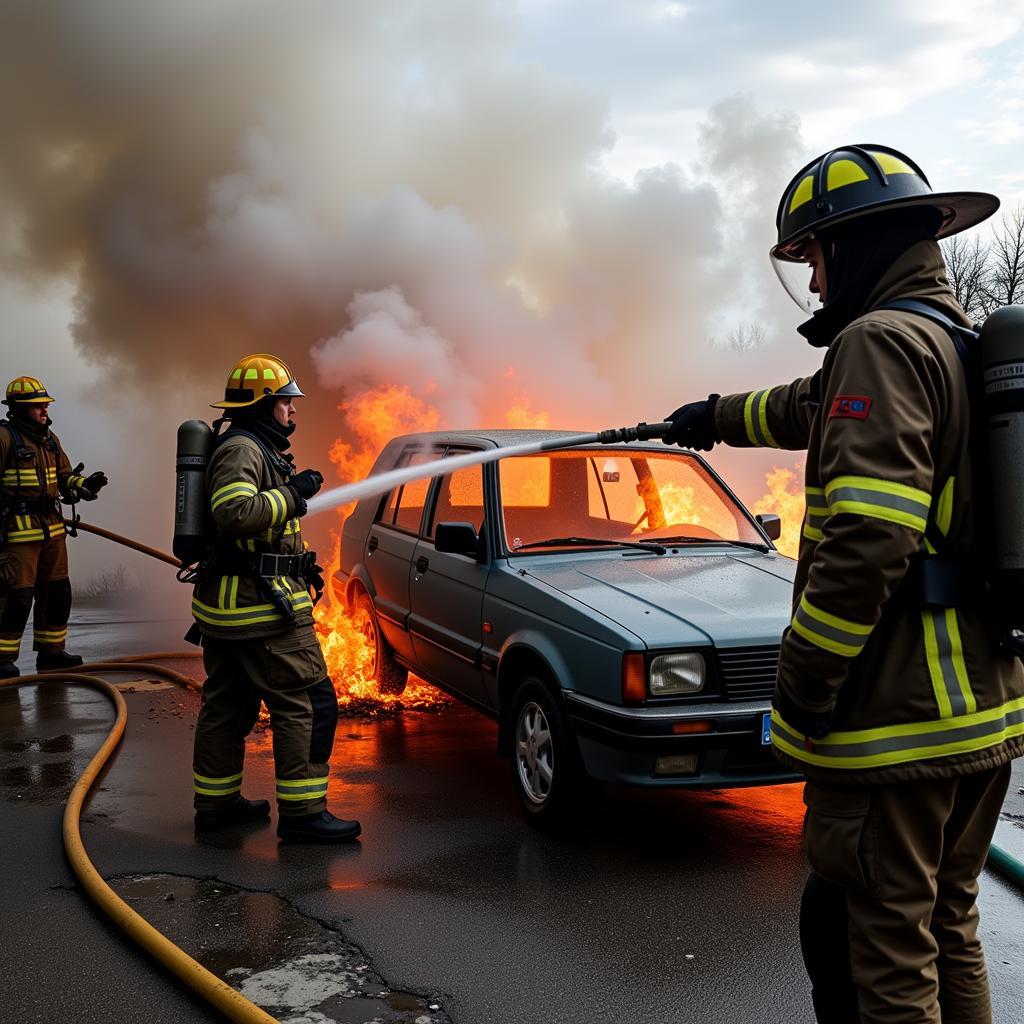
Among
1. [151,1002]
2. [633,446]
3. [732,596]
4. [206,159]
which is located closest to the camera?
[151,1002]

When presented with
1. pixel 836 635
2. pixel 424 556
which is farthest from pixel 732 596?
pixel 836 635

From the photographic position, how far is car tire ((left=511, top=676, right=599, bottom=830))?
4422 millimetres

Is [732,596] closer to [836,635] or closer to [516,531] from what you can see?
[516,531]

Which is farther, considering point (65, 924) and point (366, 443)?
point (366, 443)

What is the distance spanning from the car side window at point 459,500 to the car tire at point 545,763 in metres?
1.46

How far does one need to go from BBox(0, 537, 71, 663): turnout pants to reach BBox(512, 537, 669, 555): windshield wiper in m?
4.79

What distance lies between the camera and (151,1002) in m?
3.14

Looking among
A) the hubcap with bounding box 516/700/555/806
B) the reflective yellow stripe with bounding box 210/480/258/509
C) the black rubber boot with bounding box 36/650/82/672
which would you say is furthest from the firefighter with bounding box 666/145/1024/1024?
the black rubber boot with bounding box 36/650/82/672

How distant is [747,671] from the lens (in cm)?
421

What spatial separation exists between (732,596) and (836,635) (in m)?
2.60

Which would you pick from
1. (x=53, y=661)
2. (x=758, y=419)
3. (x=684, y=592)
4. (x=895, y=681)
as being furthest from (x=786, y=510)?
(x=895, y=681)

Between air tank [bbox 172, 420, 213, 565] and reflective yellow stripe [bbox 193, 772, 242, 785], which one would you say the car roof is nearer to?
air tank [bbox 172, 420, 213, 565]

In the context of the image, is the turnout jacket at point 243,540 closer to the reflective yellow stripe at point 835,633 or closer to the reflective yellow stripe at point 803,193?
the reflective yellow stripe at point 803,193

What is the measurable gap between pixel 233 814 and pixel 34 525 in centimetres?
440
